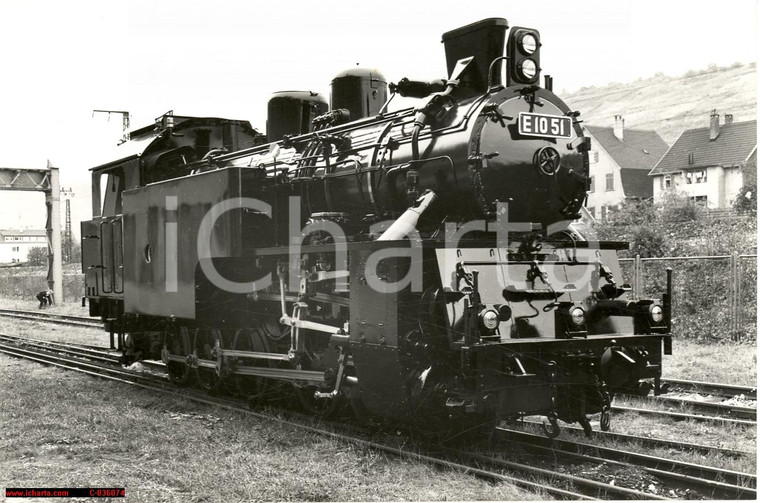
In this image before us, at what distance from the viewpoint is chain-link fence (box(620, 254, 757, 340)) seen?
1313 centimetres

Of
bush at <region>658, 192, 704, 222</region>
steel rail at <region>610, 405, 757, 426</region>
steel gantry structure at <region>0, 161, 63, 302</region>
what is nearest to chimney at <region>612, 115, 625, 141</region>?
bush at <region>658, 192, 704, 222</region>

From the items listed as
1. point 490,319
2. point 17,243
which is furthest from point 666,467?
point 17,243

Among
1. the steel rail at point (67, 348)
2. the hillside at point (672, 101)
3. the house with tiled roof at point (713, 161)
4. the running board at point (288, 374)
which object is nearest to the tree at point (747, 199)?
the house with tiled roof at point (713, 161)

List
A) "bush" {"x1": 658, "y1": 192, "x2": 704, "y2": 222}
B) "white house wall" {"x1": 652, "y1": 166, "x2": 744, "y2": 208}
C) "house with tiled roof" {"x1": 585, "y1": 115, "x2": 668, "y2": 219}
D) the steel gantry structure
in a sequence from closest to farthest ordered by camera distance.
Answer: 1. "bush" {"x1": 658, "y1": 192, "x2": 704, "y2": 222}
2. the steel gantry structure
3. "white house wall" {"x1": 652, "y1": 166, "x2": 744, "y2": 208}
4. "house with tiled roof" {"x1": 585, "y1": 115, "x2": 668, "y2": 219}

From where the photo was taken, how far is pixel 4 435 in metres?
7.36

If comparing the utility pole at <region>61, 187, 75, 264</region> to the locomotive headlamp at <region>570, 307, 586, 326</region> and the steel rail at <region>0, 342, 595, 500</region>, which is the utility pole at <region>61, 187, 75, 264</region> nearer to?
the steel rail at <region>0, 342, 595, 500</region>

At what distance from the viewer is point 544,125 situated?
636 centimetres

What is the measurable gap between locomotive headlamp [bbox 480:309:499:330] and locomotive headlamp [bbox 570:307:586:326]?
74 centimetres

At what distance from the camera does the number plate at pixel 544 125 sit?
6.24 metres

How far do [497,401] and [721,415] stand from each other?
11.9 feet

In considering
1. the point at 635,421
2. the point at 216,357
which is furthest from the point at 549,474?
the point at 216,357

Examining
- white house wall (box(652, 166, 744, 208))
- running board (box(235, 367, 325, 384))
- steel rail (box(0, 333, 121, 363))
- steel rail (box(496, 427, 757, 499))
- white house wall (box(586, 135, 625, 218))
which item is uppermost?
white house wall (box(586, 135, 625, 218))

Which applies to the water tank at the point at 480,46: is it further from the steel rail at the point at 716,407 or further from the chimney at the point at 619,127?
the chimney at the point at 619,127

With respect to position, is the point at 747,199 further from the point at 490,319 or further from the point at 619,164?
the point at 619,164
